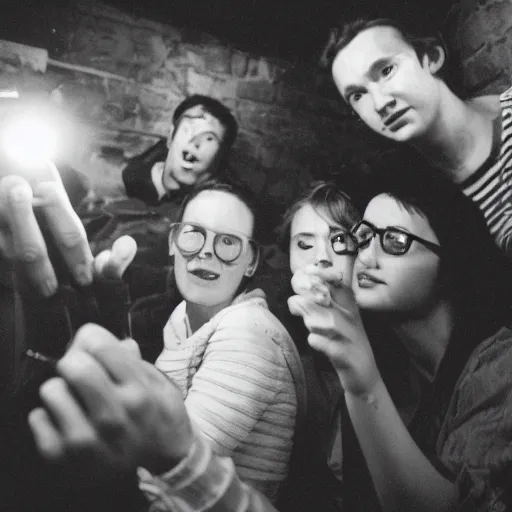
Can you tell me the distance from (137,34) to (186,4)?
260mm

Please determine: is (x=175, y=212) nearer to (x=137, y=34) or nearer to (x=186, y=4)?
(x=137, y=34)

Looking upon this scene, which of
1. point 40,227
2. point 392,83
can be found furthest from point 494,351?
point 40,227

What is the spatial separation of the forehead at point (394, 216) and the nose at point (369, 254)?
0.24 feet

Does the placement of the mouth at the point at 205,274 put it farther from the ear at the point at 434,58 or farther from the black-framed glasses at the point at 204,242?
the ear at the point at 434,58

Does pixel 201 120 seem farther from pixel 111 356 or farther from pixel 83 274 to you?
pixel 111 356

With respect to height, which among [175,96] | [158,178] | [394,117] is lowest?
[394,117]

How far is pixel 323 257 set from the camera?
6.03ft

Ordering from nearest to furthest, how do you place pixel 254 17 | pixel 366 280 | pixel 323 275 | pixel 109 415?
pixel 109 415
pixel 323 275
pixel 366 280
pixel 254 17

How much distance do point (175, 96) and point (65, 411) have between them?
1376 millimetres

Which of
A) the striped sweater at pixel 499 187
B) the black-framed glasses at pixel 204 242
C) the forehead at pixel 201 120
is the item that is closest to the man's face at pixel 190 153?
the forehead at pixel 201 120

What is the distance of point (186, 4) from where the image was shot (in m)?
2.11

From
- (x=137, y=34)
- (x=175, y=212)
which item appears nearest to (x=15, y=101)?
(x=137, y=34)

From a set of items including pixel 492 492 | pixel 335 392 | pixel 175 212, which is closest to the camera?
pixel 492 492

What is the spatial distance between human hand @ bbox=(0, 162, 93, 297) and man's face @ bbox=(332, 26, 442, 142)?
120 centimetres
